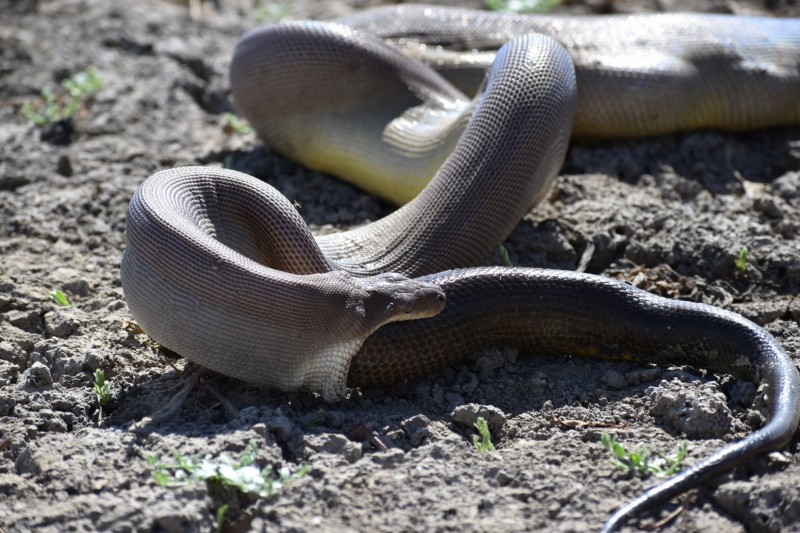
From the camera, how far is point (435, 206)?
6.04m

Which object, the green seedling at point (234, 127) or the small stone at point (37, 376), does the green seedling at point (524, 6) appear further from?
the small stone at point (37, 376)

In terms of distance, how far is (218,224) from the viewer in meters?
5.52

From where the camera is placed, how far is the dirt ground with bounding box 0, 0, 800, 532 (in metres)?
4.20

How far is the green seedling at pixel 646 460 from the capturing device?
171 inches

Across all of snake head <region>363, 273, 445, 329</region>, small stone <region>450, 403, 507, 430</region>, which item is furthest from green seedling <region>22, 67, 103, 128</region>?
small stone <region>450, 403, 507, 430</region>

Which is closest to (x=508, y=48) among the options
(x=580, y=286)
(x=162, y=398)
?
(x=580, y=286)

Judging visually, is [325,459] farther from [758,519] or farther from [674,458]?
[758,519]

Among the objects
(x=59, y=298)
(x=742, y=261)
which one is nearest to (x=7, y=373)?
(x=59, y=298)

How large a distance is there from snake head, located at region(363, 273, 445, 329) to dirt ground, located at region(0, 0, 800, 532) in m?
0.38

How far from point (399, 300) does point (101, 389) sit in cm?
144

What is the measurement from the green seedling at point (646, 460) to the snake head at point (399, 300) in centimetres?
106

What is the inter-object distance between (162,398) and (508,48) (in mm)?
3282

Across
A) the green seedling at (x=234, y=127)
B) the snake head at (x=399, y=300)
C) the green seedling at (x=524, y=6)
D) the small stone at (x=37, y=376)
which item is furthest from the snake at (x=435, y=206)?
the green seedling at (x=524, y=6)

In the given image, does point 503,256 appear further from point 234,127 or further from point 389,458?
point 234,127
